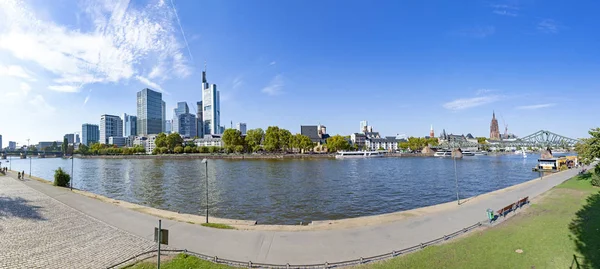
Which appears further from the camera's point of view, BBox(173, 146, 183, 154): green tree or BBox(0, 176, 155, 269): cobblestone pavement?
BBox(173, 146, 183, 154): green tree

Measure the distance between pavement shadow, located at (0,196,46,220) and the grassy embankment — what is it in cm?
1675

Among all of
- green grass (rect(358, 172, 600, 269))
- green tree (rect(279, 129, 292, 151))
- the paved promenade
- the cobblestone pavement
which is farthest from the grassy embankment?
green tree (rect(279, 129, 292, 151))

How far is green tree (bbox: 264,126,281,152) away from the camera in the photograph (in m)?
145

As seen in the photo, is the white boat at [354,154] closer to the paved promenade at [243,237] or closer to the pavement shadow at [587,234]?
the pavement shadow at [587,234]

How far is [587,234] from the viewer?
46.2 ft

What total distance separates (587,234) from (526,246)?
4.12 m

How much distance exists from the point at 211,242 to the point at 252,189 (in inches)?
1067

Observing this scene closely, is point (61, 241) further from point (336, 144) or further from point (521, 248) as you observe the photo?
point (336, 144)

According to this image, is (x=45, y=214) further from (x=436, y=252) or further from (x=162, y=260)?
(x=436, y=252)

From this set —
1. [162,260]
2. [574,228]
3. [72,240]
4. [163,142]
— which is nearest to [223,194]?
[72,240]

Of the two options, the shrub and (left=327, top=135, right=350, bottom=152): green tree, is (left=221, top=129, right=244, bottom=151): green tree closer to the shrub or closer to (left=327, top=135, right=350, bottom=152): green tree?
(left=327, top=135, right=350, bottom=152): green tree

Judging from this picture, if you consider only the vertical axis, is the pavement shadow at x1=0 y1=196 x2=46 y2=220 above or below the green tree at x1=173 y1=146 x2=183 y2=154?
below

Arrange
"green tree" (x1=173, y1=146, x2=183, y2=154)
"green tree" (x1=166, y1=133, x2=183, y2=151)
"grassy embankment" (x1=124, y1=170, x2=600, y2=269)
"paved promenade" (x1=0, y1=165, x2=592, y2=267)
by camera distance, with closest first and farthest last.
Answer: "grassy embankment" (x1=124, y1=170, x2=600, y2=269), "paved promenade" (x1=0, y1=165, x2=592, y2=267), "green tree" (x1=173, y1=146, x2=183, y2=154), "green tree" (x1=166, y1=133, x2=183, y2=151)

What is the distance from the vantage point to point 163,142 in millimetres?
173625
